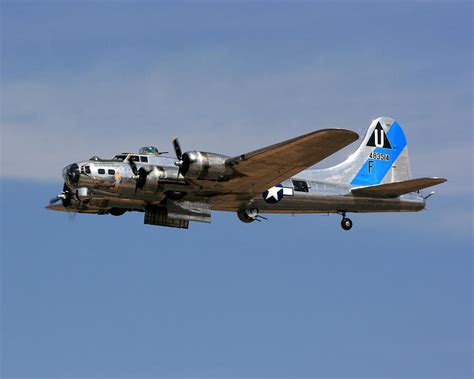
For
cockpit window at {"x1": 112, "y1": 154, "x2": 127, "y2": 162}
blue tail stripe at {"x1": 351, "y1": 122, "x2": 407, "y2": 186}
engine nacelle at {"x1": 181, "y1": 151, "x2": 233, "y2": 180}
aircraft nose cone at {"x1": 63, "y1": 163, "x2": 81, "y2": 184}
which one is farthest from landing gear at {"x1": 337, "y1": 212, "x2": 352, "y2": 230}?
aircraft nose cone at {"x1": 63, "y1": 163, "x2": 81, "y2": 184}

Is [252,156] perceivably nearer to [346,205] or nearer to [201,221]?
[201,221]

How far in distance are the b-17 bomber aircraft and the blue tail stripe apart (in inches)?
4.6

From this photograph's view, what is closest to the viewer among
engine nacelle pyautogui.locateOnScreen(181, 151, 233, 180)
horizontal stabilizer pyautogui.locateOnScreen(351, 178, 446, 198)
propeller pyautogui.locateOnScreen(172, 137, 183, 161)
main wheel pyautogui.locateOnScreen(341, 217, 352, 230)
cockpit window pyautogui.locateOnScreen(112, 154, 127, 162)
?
engine nacelle pyautogui.locateOnScreen(181, 151, 233, 180)

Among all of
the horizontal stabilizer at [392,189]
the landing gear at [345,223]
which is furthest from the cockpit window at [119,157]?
the horizontal stabilizer at [392,189]

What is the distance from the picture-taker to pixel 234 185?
3647 cm

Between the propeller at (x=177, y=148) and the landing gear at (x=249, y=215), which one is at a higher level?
the propeller at (x=177, y=148)

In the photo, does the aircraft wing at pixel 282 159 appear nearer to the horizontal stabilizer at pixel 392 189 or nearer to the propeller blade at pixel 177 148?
the propeller blade at pixel 177 148

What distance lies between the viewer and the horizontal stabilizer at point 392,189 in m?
37.8

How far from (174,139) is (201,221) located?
3158 millimetres

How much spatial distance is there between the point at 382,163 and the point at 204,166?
1058 cm

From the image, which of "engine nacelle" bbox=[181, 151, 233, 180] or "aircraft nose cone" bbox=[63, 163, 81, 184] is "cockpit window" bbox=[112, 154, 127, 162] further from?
"engine nacelle" bbox=[181, 151, 233, 180]

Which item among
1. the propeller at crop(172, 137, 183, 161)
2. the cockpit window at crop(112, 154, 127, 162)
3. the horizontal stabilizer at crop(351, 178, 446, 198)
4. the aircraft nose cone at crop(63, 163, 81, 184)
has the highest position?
the propeller at crop(172, 137, 183, 161)

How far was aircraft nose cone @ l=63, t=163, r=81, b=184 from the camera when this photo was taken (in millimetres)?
35469

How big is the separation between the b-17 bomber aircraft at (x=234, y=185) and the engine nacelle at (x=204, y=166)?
34 mm
